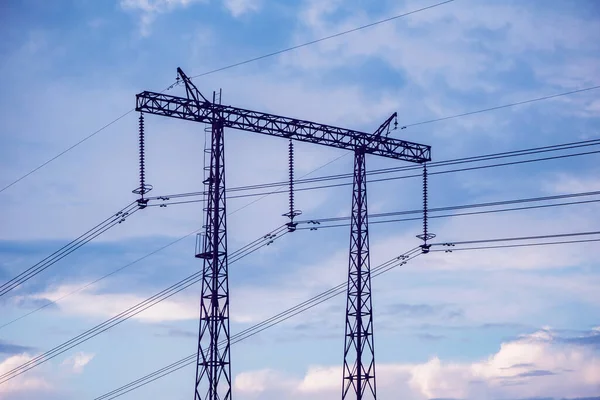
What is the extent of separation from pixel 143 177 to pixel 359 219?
14.2m

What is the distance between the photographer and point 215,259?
204 ft

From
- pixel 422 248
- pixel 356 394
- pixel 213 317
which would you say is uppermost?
pixel 422 248

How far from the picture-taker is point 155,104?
65062 millimetres

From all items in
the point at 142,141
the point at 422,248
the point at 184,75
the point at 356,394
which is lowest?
the point at 356,394

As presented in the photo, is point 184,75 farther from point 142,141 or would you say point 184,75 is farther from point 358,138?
point 358,138

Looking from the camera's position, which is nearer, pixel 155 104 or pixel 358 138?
pixel 155 104

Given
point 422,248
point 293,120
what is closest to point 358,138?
point 293,120

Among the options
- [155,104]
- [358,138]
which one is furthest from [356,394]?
[155,104]

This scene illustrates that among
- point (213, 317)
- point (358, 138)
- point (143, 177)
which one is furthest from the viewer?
point (358, 138)

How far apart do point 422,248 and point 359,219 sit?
7.29 m

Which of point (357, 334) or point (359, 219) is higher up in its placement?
point (359, 219)

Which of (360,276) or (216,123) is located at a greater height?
(216,123)

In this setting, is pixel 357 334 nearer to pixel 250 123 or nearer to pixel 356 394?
pixel 356 394

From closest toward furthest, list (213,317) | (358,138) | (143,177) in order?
1. (213,317)
2. (143,177)
3. (358,138)
